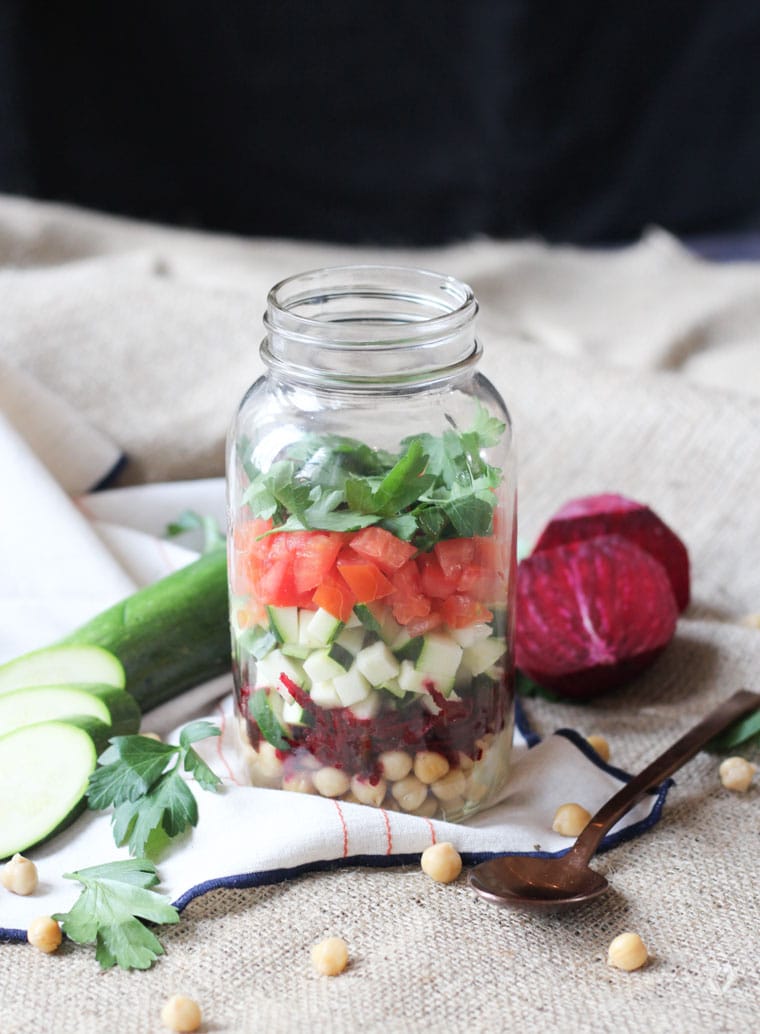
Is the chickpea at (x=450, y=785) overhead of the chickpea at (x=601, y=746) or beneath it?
overhead

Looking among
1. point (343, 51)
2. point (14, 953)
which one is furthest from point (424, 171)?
point (14, 953)

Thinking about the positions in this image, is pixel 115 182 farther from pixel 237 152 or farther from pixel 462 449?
pixel 462 449

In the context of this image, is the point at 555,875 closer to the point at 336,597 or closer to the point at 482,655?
the point at 482,655

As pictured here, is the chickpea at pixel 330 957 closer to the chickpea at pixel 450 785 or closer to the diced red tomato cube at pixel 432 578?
the chickpea at pixel 450 785

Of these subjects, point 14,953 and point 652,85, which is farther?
point 652,85

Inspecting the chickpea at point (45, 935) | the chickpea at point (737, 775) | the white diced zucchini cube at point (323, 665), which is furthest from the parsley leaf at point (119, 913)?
the chickpea at point (737, 775)

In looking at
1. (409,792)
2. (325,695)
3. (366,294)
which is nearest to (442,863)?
(409,792)

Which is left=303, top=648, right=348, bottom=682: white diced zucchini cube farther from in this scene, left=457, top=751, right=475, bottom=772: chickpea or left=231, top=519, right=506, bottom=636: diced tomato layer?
left=457, top=751, right=475, bottom=772: chickpea
